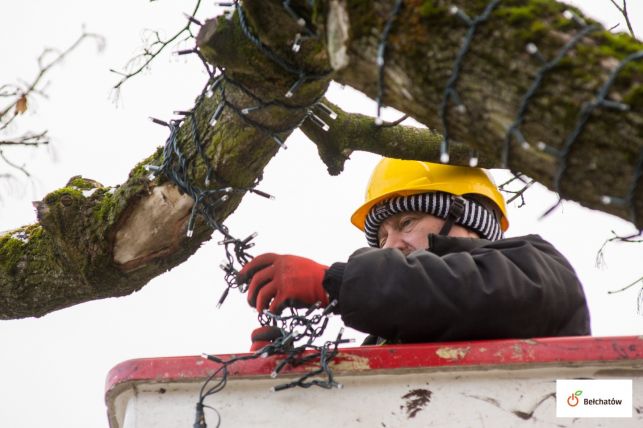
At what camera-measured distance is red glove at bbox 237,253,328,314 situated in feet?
9.20

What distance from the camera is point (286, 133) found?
2980 mm

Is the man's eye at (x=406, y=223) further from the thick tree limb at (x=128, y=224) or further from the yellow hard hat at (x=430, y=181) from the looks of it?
the thick tree limb at (x=128, y=224)

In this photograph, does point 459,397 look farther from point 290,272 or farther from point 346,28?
point 346,28

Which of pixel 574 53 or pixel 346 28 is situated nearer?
pixel 574 53

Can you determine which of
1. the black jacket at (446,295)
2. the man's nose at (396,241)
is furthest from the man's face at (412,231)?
the black jacket at (446,295)

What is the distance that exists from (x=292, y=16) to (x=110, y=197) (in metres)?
1.42

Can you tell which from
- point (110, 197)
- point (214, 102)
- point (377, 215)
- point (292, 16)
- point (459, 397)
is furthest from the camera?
point (377, 215)

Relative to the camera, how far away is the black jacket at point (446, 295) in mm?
2734

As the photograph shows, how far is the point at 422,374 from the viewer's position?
2527mm

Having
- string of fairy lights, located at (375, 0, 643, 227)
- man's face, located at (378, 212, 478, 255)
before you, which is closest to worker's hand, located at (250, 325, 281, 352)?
man's face, located at (378, 212, 478, 255)

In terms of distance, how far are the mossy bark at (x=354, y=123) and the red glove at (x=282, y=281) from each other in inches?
16.3

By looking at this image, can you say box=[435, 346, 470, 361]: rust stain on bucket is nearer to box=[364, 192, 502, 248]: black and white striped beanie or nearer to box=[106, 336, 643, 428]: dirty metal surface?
box=[106, 336, 643, 428]: dirty metal surface

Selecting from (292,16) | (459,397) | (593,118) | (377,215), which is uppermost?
(377,215)

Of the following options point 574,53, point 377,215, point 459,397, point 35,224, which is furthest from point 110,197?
point 574,53
